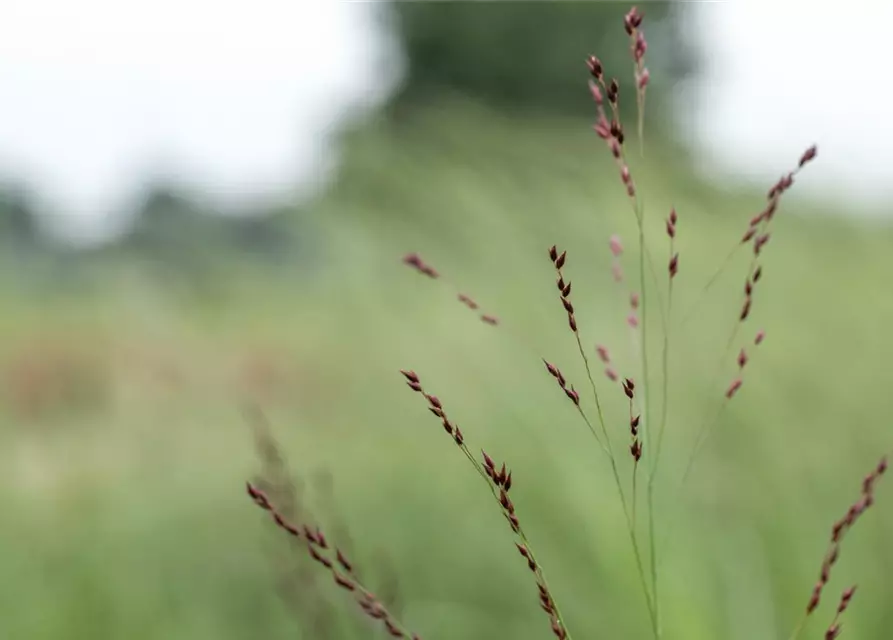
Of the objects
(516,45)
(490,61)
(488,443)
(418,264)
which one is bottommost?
(490,61)

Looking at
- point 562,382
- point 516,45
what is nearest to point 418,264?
point 562,382

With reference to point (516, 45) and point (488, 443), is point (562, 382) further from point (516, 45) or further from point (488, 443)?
point (516, 45)

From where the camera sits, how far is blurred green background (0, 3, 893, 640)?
153cm

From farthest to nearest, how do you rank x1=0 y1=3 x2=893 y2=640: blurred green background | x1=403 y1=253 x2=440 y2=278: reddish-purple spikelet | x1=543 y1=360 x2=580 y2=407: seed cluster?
x1=0 y1=3 x2=893 y2=640: blurred green background < x1=403 y1=253 x2=440 y2=278: reddish-purple spikelet < x1=543 y1=360 x2=580 y2=407: seed cluster

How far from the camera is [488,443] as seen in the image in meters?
2.19

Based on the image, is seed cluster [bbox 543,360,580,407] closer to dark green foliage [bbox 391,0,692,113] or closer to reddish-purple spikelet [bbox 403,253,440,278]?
reddish-purple spikelet [bbox 403,253,440,278]

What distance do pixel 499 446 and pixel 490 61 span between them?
11717 mm

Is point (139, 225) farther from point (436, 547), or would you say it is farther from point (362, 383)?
point (436, 547)

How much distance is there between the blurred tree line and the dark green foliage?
0.5 inches

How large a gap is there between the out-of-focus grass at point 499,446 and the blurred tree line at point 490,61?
918 cm

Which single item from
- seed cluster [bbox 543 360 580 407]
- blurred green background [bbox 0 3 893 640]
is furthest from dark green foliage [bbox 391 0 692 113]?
seed cluster [bbox 543 360 580 407]

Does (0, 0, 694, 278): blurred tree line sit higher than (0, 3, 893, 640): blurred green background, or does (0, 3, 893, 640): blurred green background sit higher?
(0, 3, 893, 640): blurred green background

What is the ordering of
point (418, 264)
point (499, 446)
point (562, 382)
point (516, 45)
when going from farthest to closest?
point (516, 45) → point (499, 446) → point (418, 264) → point (562, 382)

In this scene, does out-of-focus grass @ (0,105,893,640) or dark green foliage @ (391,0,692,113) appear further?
dark green foliage @ (391,0,692,113)
